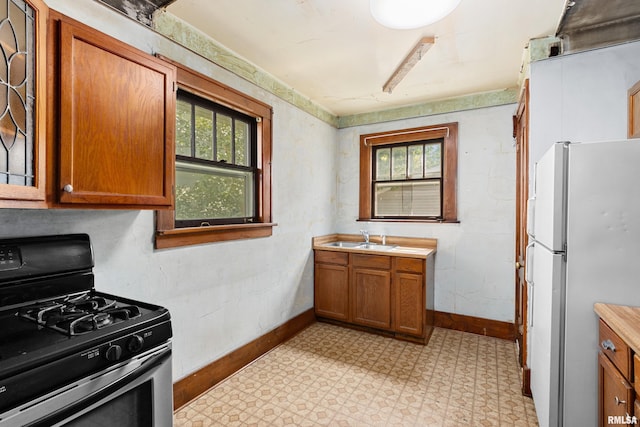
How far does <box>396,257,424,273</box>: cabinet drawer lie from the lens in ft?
10.0

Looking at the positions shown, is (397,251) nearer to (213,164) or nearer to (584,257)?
(584,257)

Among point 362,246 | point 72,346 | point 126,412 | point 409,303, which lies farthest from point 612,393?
point 362,246

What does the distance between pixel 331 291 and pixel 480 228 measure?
1790mm

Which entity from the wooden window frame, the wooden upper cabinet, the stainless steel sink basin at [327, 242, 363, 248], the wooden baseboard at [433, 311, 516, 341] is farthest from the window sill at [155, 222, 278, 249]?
the wooden baseboard at [433, 311, 516, 341]

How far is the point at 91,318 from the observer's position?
119 centimetres

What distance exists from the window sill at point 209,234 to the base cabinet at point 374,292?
1.04 meters

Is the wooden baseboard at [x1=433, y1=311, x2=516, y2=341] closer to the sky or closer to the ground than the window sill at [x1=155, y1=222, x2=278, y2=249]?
Answer: closer to the ground

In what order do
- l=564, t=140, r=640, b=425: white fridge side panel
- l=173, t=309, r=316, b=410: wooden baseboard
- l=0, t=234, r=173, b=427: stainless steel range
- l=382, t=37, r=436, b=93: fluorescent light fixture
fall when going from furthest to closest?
l=382, t=37, r=436, b=93: fluorescent light fixture
l=173, t=309, r=316, b=410: wooden baseboard
l=564, t=140, r=640, b=425: white fridge side panel
l=0, t=234, r=173, b=427: stainless steel range

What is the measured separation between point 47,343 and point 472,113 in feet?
12.5

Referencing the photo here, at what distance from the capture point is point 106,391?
3.57 feet

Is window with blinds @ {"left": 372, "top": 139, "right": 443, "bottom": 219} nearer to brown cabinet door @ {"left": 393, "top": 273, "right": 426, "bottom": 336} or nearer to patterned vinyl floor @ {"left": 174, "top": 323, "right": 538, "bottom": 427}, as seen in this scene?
brown cabinet door @ {"left": 393, "top": 273, "right": 426, "bottom": 336}

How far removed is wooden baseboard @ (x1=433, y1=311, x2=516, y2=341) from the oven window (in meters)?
3.10

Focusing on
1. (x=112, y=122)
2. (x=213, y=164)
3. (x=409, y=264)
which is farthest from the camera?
(x=409, y=264)

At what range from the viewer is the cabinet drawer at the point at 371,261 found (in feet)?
10.6
